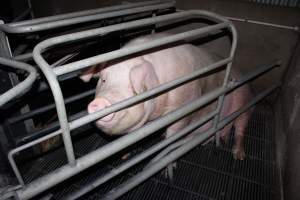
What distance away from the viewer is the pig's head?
1767 mm

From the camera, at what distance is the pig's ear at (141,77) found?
1.77 metres

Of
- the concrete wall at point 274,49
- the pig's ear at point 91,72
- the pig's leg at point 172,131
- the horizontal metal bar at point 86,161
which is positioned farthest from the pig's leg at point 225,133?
the pig's ear at point 91,72

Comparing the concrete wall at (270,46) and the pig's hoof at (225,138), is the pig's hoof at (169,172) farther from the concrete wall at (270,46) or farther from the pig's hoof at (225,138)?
the concrete wall at (270,46)

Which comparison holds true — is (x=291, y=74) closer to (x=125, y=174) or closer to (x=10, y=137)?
(x=125, y=174)

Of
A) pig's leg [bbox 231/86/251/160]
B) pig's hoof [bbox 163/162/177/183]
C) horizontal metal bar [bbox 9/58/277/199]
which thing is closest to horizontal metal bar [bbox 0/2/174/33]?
horizontal metal bar [bbox 9/58/277/199]

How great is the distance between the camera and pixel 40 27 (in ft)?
5.20

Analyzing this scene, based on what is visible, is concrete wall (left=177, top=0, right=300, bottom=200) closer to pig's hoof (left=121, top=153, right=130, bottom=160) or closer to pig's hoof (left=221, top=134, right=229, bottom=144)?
pig's hoof (left=221, top=134, right=229, bottom=144)

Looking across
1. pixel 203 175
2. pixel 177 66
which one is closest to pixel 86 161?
pixel 177 66

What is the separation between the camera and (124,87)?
1.84 meters

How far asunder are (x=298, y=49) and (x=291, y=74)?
0.29 meters

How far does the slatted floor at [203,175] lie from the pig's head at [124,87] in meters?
0.70

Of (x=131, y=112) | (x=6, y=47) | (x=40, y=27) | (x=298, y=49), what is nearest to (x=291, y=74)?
(x=298, y=49)

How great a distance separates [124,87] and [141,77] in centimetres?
15

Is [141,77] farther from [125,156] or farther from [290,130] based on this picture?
[290,130]
